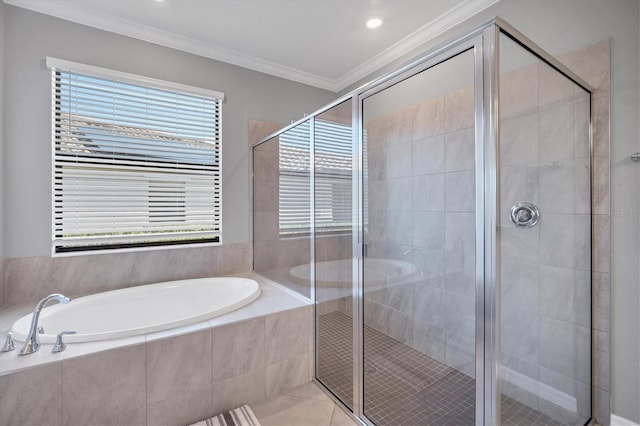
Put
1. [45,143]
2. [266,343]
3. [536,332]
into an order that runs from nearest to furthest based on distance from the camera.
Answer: [536,332]
[266,343]
[45,143]

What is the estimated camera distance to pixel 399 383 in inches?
63.1

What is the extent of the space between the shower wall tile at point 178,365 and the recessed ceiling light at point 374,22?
8.13ft

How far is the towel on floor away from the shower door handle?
5.64 ft

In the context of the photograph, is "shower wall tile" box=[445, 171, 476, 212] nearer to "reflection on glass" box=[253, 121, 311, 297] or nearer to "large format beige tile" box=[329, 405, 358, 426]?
"reflection on glass" box=[253, 121, 311, 297]

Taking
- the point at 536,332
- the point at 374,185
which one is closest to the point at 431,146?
the point at 374,185

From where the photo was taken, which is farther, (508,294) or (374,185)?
(374,185)

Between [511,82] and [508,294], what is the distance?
833mm

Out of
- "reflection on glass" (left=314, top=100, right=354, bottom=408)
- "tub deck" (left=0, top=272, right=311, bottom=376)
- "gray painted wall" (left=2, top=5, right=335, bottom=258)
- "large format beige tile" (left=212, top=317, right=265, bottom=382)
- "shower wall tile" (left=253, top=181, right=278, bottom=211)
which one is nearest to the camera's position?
"tub deck" (left=0, top=272, right=311, bottom=376)

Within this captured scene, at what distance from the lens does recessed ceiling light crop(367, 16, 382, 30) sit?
7.24ft

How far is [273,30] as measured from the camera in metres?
2.38

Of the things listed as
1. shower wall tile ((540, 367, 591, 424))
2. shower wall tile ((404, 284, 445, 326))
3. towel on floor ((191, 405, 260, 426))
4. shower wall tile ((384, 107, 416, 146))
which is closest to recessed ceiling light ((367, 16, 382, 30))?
shower wall tile ((384, 107, 416, 146))

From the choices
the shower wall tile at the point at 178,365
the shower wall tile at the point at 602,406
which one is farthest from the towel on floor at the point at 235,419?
the shower wall tile at the point at 602,406

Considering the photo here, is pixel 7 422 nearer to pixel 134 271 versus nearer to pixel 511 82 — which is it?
pixel 134 271

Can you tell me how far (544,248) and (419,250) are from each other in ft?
1.95
